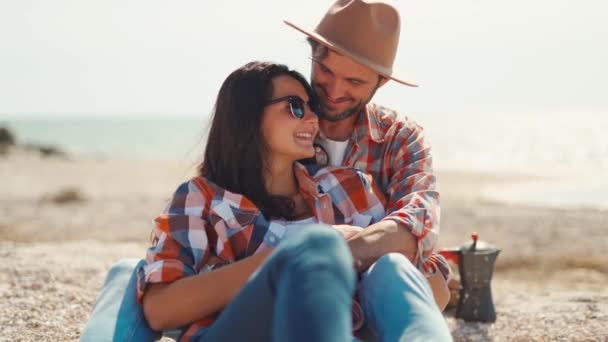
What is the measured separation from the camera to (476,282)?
4.81 meters

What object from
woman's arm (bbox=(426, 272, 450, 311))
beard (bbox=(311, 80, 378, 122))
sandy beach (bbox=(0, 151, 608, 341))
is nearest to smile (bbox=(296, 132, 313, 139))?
beard (bbox=(311, 80, 378, 122))

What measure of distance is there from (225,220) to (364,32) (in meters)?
1.39

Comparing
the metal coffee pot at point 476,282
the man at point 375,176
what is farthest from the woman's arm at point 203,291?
the metal coffee pot at point 476,282

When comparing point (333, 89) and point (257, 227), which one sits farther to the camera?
point (333, 89)

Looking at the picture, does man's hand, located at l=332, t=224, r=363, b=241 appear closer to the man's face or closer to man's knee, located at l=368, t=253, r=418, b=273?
man's knee, located at l=368, t=253, r=418, b=273

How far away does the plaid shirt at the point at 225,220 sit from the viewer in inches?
107

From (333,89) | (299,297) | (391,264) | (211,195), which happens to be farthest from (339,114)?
(299,297)

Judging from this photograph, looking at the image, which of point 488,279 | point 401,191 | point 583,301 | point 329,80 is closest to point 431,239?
point 401,191

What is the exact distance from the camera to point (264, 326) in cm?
227

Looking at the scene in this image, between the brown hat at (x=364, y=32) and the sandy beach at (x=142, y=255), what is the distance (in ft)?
5.99

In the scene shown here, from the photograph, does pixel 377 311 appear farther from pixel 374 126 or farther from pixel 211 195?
pixel 374 126

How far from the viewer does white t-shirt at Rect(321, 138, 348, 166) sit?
12.1 feet

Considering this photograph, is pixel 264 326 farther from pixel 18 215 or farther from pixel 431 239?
pixel 18 215

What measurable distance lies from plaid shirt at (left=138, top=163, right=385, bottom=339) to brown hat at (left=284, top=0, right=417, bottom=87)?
704 mm
